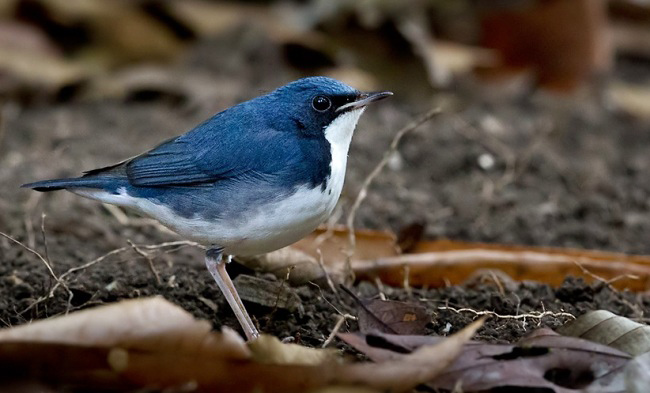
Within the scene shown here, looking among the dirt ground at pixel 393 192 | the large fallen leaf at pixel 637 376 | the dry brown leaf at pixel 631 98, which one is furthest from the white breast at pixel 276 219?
the dry brown leaf at pixel 631 98

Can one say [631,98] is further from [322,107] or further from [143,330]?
[143,330]

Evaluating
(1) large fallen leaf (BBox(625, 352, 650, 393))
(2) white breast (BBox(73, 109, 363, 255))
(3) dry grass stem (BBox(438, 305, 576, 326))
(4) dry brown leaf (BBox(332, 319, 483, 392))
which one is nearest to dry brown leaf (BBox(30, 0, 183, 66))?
(2) white breast (BBox(73, 109, 363, 255))

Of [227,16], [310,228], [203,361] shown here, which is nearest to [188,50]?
[227,16]

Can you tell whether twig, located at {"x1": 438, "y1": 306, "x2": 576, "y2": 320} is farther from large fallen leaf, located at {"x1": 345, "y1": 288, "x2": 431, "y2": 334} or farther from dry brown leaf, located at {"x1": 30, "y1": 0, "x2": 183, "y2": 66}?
dry brown leaf, located at {"x1": 30, "y1": 0, "x2": 183, "y2": 66}

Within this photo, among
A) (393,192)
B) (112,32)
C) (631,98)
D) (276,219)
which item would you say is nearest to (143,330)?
(276,219)

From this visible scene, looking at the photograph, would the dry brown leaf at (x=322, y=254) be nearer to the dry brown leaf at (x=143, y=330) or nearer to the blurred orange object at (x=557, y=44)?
the dry brown leaf at (x=143, y=330)

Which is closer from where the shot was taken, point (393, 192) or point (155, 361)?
point (155, 361)

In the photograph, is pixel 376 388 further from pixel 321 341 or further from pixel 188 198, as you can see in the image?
pixel 188 198
